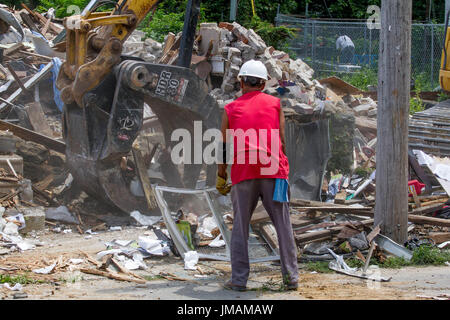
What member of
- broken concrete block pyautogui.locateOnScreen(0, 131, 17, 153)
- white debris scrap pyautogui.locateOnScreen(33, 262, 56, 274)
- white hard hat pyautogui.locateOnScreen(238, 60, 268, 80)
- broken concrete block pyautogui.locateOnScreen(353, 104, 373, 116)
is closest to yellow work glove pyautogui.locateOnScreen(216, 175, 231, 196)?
white hard hat pyautogui.locateOnScreen(238, 60, 268, 80)

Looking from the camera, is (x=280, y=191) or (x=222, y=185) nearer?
(x=280, y=191)

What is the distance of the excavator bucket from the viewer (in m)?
8.39

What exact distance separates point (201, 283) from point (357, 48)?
16031mm

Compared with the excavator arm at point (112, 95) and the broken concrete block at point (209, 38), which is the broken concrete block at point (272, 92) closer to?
the excavator arm at point (112, 95)

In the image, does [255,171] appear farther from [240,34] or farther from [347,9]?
[347,9]

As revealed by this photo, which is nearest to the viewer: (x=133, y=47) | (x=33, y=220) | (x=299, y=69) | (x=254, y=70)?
(x=254, y=70)

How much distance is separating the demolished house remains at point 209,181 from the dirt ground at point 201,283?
0.15 metres

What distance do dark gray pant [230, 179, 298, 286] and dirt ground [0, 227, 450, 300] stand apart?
0.61 ft

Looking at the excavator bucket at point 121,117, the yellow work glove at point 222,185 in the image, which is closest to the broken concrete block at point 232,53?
the excavator bucket at point 121,117

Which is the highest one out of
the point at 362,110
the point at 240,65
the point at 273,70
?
the point at 240,65

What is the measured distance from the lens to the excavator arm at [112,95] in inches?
332

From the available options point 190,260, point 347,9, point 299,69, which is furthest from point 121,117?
point 347,9

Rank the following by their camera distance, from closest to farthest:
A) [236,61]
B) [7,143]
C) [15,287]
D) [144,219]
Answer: [15,287] < [144,219] < [7,143] < [236,61]

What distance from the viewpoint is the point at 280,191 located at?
554cm
